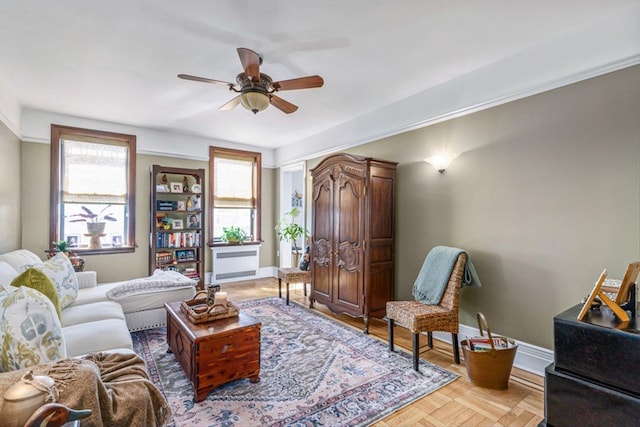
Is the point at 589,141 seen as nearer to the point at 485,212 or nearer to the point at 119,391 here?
the point at 485,212

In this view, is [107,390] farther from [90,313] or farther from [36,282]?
[90,313]

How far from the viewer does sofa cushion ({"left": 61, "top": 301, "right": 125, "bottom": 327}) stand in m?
2.52

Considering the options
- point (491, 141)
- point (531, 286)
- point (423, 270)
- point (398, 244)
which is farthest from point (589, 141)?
point (398, 244)

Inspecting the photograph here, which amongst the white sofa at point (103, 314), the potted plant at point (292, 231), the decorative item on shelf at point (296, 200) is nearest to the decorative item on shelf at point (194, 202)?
the potted plant at point (292, 231)

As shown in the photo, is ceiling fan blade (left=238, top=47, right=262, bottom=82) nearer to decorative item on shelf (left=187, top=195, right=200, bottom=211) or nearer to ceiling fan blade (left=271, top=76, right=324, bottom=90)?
ceiling fan blade (left=271, top=76, right=324, bottom=90)

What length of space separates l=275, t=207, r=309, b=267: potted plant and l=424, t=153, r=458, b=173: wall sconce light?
279 centimetres

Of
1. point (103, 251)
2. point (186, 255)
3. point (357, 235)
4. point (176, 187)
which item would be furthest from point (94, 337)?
point (176, 187)

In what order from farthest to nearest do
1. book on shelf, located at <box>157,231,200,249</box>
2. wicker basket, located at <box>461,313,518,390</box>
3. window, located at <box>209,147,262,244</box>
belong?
window, located at <box>209,147,262,244</box>
book on shelf, located at <box>157,231,200,249</box>
wicker basket, located at <box>461,313,518,390</box>

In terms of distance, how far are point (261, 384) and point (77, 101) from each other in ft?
13.5

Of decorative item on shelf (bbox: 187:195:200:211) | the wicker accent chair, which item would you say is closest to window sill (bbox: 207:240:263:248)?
decorative item on shelf (bbox: 187:195:200:211)

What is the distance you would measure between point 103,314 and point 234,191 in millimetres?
→ 3627

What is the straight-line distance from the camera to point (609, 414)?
1.55 metres

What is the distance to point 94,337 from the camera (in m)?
2.13

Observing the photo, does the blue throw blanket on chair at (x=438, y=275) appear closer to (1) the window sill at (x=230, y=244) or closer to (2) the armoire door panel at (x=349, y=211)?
(2) the armoire door panel at (x=349, y=211)
